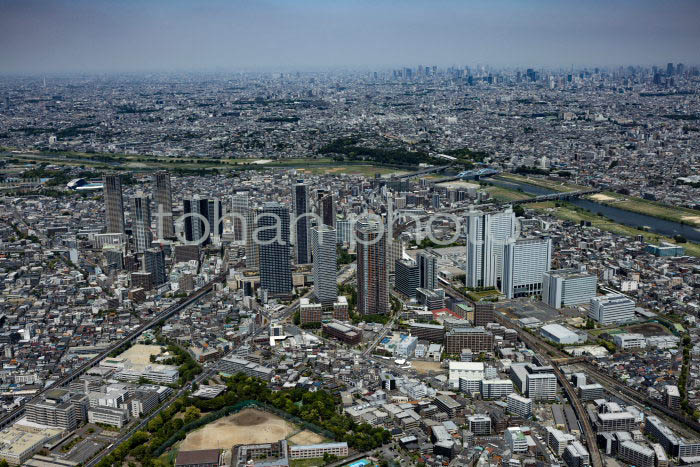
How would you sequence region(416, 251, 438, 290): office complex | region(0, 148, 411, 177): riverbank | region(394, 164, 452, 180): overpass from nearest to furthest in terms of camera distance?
region(416, 251, 438, 290): office complex, region(394, 164, 452, 180): overpass, region(0, 148, 411, 177): riverbank

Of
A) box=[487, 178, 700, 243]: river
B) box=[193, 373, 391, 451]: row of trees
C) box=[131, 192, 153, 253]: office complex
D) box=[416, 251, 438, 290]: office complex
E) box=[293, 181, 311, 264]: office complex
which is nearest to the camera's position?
box=[193, 373, 391, 451]: row of trees

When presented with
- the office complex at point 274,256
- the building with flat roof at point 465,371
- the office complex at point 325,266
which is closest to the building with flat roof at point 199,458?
the building with flat roof at point 465,371

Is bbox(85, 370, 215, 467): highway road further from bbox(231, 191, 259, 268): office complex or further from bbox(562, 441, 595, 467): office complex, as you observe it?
bbox(562, 441, 595, 467): office complex

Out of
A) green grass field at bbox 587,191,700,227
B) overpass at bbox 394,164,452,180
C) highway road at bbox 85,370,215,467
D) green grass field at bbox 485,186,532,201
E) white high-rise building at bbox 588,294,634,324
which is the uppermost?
overpass at bbox 394,164,452,180

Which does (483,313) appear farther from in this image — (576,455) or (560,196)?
(560,196)

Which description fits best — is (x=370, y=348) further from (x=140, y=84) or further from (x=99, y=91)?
(x=140, y=84)

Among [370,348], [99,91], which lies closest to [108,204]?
[370,348]

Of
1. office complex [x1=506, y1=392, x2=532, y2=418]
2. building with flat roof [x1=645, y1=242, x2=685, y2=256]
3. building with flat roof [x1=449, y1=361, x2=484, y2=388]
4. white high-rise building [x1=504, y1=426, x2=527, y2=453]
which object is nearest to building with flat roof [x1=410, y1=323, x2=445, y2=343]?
building with flat roof [x1=449, y1=361, x2=484, y2=388]
